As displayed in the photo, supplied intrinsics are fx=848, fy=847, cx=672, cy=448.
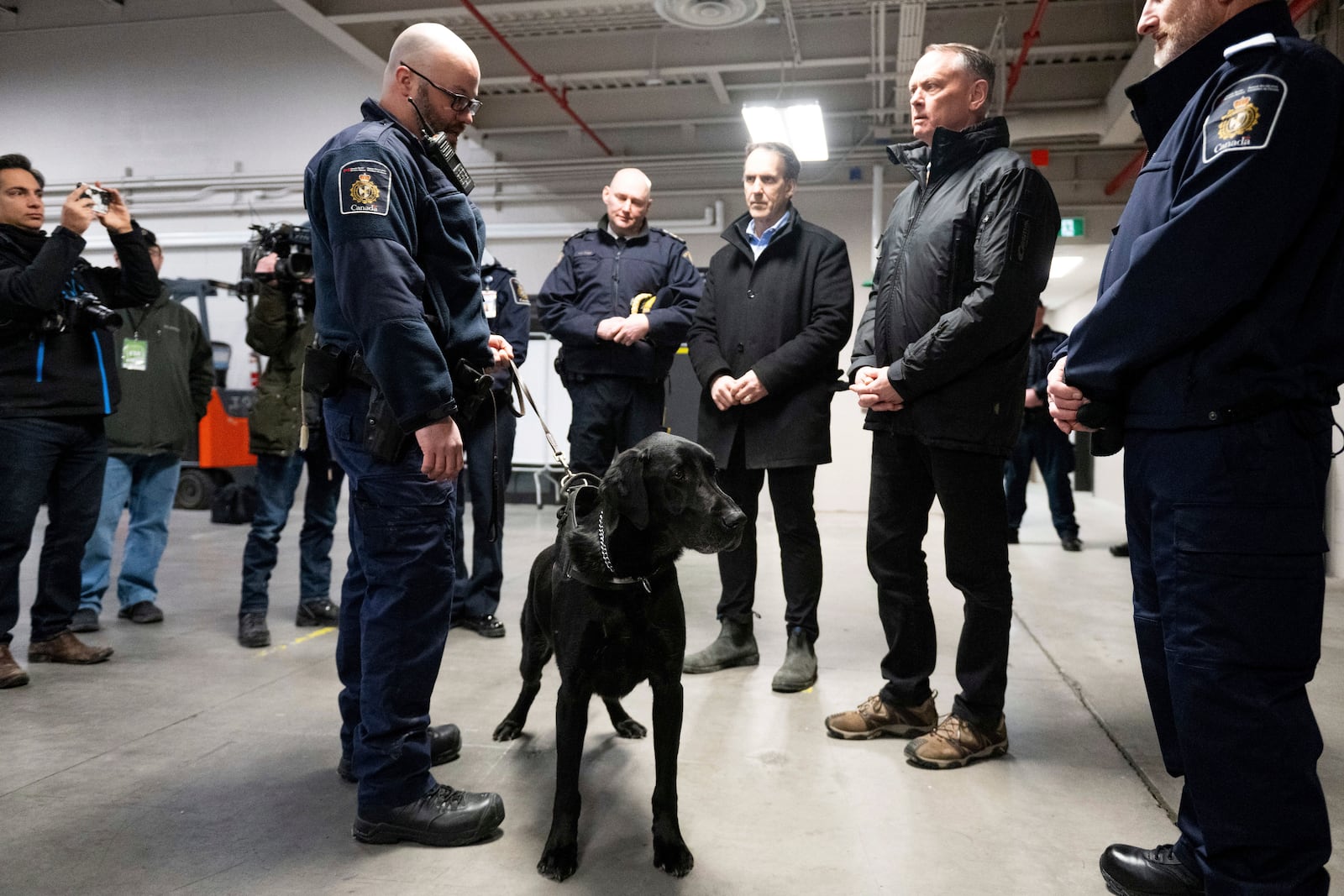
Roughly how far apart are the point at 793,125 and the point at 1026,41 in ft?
5.16

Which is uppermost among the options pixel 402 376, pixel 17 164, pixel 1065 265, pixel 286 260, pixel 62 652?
pixel 1065 265

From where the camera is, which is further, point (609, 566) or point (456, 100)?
point (456, 100)

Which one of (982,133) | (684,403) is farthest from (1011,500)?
(982,133)

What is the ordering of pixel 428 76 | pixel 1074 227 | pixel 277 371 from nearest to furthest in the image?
pixel 428 76 → pixel 277 371 → pixel 1074 227

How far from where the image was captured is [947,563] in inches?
82.1

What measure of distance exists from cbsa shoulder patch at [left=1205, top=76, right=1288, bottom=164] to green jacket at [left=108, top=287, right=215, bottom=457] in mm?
3757

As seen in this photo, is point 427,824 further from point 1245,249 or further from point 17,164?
point 17,164

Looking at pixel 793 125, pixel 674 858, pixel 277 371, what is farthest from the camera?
pixel 793 125

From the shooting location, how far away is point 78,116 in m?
8.85

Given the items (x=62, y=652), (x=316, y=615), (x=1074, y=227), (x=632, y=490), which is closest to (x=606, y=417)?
(x=316, y=615)

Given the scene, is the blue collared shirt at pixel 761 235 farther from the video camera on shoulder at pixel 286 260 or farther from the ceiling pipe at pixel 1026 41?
the ceiling pipe at pixel 1026 41

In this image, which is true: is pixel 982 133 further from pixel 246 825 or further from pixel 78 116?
pixel 78 116

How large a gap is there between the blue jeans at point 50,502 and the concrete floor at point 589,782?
24 centimetres

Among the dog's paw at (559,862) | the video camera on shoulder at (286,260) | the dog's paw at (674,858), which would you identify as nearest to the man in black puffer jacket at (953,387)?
the dog's paw at (674,858)
